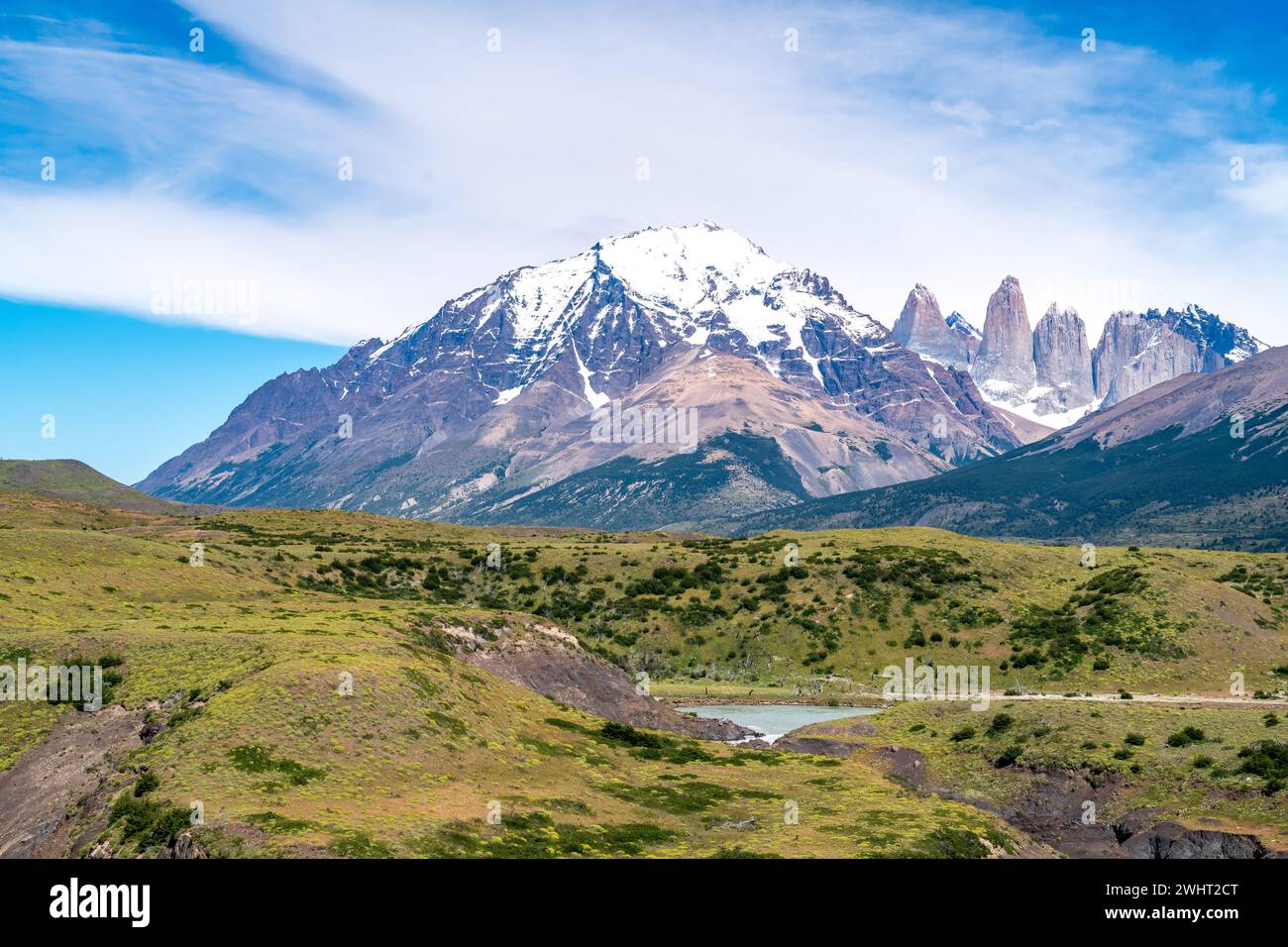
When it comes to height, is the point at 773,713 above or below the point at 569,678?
below

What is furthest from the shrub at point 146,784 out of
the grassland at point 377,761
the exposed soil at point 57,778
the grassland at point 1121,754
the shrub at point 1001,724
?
the shrub at point 1001,724

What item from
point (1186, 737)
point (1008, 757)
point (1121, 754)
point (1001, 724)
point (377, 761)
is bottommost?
point (1008, 757)

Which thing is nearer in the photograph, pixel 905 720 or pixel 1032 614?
pixel 905 720

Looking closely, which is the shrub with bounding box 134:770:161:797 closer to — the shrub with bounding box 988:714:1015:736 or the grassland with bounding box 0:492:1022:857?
the grassland with bounding box 0:492:1022:857

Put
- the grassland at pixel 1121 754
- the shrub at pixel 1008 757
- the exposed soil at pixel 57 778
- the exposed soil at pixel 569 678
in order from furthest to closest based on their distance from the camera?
the exposed soil at pixel 569 678
the shrub at pixel 1008 757
the grassland at pixel 1121 754
the exposed soil at pixel 57 778

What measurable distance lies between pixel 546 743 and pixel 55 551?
58.7 m

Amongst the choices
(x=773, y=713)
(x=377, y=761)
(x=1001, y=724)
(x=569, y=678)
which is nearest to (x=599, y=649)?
(x=773, y=713)

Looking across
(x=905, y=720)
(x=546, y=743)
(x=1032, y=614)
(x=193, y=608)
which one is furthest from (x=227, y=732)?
(x=1032, y=614)

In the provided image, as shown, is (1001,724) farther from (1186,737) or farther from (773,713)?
(773,713)

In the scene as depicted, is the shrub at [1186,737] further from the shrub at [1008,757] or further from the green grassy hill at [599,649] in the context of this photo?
the shrub at [1008,757]
